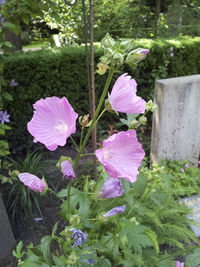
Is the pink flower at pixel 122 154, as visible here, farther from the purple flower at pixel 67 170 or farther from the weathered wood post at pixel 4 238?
the weathered wood post at pixel 4 238

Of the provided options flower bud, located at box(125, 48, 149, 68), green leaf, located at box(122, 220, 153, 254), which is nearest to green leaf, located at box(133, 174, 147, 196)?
green leaf, located at box(122, 220, 153, 254)

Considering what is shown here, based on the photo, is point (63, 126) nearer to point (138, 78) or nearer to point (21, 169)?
point (21, 169)

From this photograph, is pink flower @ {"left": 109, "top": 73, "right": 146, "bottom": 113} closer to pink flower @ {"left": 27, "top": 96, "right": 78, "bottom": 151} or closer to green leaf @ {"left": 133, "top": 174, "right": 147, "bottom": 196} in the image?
pink flower @ {"left": 27, "top": 96, "right": 78, "bottom": 151}

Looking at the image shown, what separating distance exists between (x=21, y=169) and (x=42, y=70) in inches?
49.8

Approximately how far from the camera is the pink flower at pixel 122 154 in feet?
1.93

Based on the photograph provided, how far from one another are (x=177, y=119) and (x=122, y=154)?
215 cm

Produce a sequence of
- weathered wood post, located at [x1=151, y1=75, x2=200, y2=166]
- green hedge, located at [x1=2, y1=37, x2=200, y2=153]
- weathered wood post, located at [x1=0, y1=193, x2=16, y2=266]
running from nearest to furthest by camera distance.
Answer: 1. weathered wood post, located at [x1=0, y1=193, x2=16, y2=266]
2. weathered wood post, located at [x1=151, y1=75, x2=200, y2=166]
3. green hedge, located at [x1=2, y1=37, x2=200, y2=153]

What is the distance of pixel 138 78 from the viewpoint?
3.73m

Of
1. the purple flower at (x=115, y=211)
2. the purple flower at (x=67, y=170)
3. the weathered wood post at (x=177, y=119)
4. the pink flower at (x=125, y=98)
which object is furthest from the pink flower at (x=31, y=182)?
the weathered wood post at (x=177, y=119)

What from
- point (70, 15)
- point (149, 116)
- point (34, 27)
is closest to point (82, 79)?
point (149, 116)

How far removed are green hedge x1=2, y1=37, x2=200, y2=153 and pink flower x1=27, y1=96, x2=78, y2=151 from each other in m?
2.45

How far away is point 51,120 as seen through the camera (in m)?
0.71

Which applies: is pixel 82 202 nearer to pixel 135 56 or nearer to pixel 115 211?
pixel 115 211

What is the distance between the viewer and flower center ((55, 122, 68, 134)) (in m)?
0.67
